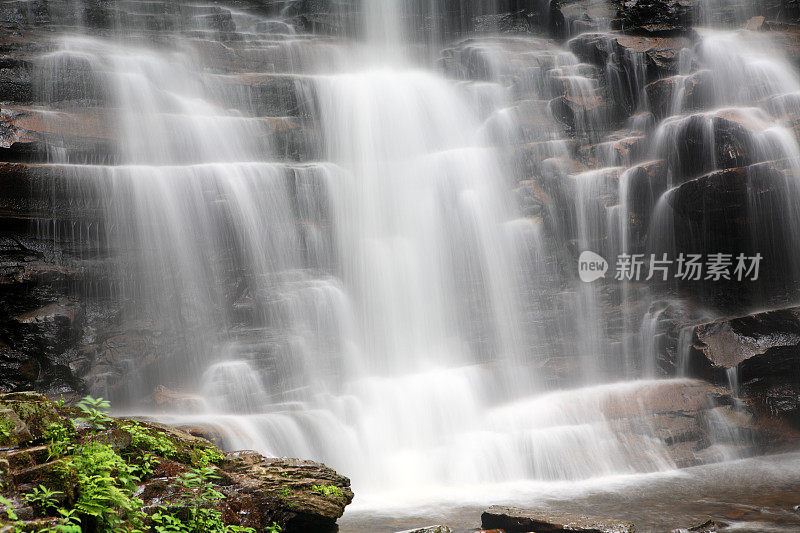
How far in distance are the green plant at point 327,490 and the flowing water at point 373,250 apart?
2.75 metres

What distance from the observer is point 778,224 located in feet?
42.2

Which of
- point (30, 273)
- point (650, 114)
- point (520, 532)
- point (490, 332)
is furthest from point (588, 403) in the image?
point (30, 273)

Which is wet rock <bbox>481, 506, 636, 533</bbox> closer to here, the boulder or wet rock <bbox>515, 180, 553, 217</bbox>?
wet rock <bbox>515, 180, 553, 217</bbox>

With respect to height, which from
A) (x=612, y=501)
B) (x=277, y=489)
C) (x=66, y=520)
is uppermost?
(x=66, y=520)

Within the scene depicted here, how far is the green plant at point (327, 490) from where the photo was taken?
651 centimetres

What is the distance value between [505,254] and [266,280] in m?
5.67

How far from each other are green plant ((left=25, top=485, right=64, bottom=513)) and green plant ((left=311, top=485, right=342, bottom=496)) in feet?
9.04

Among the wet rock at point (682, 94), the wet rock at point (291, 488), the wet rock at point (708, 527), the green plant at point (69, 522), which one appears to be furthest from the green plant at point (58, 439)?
the wet rock at point (682, 94)

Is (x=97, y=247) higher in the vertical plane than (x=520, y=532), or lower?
higher

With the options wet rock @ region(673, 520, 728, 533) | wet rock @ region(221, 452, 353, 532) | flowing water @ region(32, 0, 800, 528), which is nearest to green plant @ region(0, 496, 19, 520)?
wet rock @ region(221, 452, 353, 532)

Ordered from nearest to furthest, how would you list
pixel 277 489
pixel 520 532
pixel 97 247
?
pixel 277 489 < pixel 520 532 < pixel 97 247

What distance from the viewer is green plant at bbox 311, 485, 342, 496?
6512 mm

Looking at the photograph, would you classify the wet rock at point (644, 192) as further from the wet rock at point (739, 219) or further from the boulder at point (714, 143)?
the wet rock at point (739, 219)

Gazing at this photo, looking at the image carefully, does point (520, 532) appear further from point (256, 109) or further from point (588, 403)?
point (256, 109)
